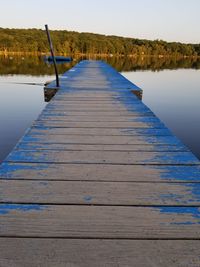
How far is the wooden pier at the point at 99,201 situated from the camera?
147 cm

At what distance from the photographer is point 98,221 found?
1.75m

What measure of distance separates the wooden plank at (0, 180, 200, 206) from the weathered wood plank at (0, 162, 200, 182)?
0.31 feet

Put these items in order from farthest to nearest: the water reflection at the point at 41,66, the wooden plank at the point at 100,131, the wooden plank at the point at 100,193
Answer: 1. the water reflection at the point at 41,66
2. the wooden plank at the point at 100,131
3. the wooden plank at the point at 100,193

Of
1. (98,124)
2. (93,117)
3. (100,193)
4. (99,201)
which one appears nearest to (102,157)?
(100,193)

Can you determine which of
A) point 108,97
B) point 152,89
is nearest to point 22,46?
point 152,89

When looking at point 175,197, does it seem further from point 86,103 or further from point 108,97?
point 108,97

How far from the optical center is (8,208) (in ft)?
6.10

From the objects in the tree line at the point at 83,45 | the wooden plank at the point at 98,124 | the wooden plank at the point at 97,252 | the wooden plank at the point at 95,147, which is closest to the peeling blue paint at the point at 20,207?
the wooden plank at the point at 97,252

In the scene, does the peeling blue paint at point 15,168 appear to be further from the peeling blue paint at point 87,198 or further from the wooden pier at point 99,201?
the peeling blue paint at point 87,198

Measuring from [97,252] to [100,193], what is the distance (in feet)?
2.19

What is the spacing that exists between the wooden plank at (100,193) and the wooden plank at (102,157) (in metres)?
0.50

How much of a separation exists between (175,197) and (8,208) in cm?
133

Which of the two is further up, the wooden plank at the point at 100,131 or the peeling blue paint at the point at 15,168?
the wooden plank at the point at 100,131

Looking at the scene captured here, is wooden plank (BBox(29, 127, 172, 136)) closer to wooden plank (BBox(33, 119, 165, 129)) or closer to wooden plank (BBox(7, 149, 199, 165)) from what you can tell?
wooden plank (BBox(33, 119, 165, 129))
